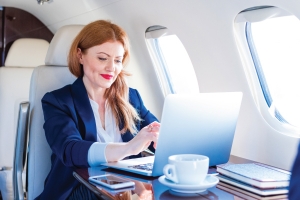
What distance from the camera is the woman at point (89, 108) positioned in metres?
1.85

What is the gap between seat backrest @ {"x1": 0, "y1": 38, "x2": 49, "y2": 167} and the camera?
321cm

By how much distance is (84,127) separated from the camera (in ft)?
6.52

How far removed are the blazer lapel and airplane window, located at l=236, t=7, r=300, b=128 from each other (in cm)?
80

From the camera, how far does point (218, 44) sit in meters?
2.31

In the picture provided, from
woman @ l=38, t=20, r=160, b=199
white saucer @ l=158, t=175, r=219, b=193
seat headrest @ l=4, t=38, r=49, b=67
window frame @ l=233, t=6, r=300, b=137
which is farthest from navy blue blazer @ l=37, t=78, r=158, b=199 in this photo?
seat headrest @ l=4, t=38, r=49, b=67

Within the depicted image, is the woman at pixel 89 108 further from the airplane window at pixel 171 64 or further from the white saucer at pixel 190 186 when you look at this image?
the airplane window at pixel 171 64

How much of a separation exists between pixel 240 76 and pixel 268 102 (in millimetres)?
180

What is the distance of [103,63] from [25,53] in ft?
5.23

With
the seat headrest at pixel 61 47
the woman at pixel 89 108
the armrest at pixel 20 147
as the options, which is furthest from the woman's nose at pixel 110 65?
the armrest at pixel 20 147

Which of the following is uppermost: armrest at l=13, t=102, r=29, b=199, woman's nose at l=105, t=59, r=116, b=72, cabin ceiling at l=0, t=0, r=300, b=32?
cabin ceiling at l=0, t=0, r=300, b=32

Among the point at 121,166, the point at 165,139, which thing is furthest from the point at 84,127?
the point at 165,139

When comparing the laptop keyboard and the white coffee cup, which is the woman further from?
the white coffee cup

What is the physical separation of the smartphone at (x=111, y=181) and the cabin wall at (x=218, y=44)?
2.66ft

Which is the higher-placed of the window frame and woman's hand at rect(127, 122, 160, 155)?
the window frame
